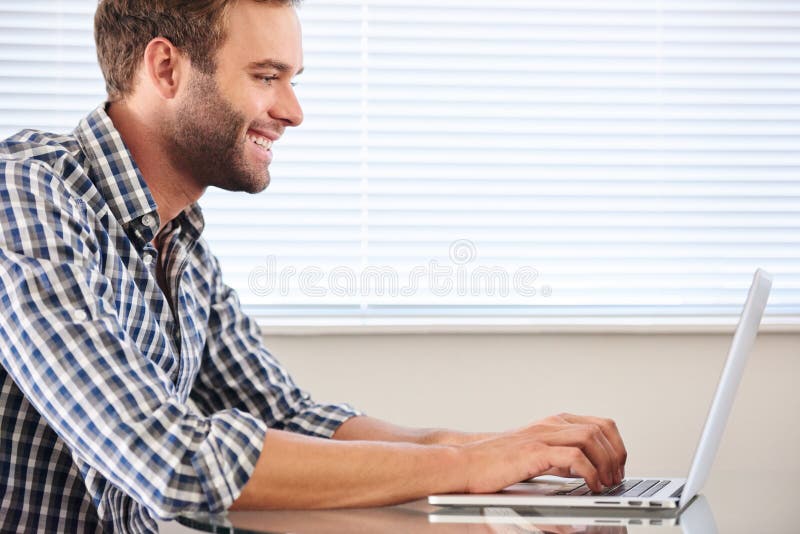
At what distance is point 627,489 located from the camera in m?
1.06

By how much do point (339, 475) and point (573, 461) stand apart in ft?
0.85

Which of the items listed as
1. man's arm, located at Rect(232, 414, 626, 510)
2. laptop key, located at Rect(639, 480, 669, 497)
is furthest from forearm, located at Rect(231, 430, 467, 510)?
laptop key, located at Rect(639, 480, 669, 497)

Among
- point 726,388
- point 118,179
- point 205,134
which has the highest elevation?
point 205,134

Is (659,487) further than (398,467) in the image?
Yes

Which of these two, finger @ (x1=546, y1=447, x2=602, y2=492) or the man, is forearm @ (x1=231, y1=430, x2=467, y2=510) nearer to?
the man

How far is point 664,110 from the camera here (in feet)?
6.62

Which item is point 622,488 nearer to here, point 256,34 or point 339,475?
point 339,475

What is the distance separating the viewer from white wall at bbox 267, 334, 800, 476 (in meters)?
1.97

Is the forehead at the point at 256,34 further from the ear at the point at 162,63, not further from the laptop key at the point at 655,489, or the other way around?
the laptop key at the point at 655,489

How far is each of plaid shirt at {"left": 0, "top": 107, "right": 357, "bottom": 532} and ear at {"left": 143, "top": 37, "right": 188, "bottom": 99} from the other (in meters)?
0.12

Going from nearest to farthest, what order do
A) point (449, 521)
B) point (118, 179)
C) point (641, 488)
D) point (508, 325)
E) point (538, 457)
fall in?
point (449, 521), point (538, 457), point (641, 488), point (118, 179), point (508, 325)

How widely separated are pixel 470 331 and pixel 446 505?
3.45 ft

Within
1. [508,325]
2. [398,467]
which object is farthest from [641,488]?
[508,325]

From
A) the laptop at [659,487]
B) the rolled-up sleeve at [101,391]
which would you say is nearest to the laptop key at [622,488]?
the laptop at [659,487]
